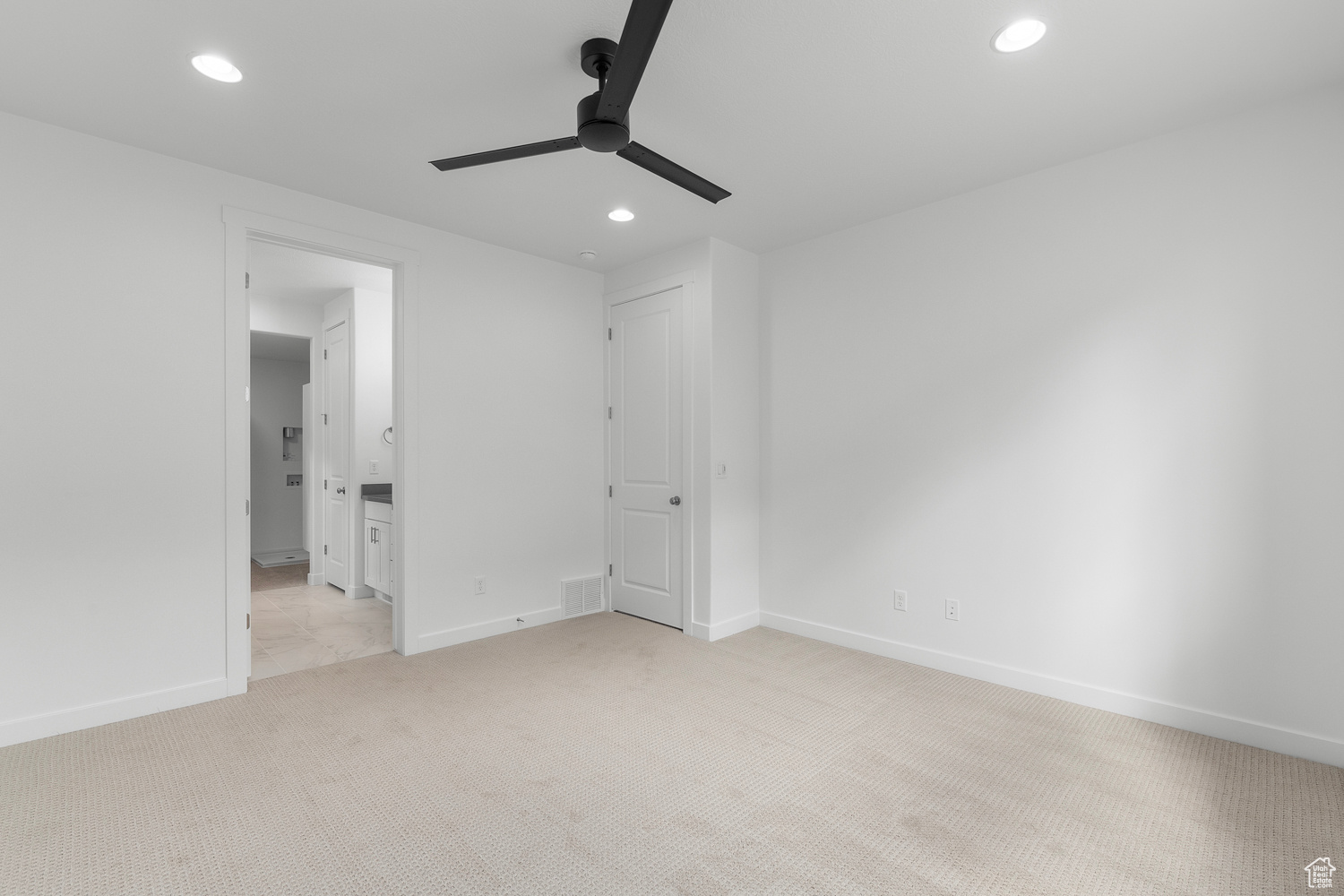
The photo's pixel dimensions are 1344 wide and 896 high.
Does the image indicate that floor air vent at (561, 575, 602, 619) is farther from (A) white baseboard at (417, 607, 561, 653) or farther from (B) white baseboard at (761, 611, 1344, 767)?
(B) white baseboard at (761, 611, 1344, 767)

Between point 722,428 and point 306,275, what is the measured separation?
3.61 metres

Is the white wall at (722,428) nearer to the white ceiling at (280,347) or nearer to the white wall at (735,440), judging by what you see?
the white wall at (735,440)

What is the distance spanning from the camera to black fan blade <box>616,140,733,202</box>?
7.63 ft

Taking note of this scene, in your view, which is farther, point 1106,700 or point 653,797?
point 1106,700

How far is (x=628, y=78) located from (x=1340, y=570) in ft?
10.7

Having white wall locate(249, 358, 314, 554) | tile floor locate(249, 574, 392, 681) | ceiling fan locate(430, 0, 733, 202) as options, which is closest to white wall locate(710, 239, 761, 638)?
ceiling fan locate(430, 0, 733, 202)

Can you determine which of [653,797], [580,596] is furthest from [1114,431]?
[580,596]

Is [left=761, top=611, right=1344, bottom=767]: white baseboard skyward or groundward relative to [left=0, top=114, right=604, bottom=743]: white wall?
groundward

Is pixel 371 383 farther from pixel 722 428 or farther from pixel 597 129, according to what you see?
pixel 597 129

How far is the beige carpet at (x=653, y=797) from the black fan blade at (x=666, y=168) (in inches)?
92.9

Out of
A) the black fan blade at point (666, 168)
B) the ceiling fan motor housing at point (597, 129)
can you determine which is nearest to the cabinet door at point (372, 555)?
the black fan blade at point (666, 168)

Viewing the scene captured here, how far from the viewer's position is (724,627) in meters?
4.21

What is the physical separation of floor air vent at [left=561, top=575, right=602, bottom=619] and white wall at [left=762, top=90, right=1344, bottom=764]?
171 cm

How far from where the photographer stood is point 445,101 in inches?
99.7
